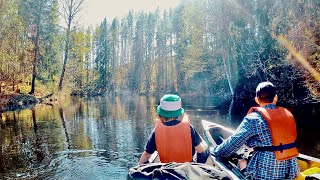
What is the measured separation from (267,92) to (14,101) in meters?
22.1

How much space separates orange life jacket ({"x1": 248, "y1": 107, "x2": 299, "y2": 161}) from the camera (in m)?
3.31

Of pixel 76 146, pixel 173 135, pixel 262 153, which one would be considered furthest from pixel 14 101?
pixel 262 153

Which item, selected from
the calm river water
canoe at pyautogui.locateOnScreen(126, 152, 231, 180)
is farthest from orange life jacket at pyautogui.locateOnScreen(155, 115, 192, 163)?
the calm river water

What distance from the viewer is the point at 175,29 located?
4947cm

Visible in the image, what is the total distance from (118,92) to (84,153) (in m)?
45.7

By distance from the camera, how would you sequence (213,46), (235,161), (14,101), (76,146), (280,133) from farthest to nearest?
(213,46) → (14,101) → (76,146) → (235,161) → (280,133)

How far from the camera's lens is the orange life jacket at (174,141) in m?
3.87

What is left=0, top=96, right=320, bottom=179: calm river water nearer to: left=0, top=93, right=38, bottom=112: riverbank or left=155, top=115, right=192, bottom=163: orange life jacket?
left=155, top=115, right=192, bottom=163: orange life jacket

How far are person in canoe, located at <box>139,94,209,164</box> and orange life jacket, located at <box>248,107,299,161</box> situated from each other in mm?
990

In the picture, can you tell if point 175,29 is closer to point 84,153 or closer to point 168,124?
point 84,153

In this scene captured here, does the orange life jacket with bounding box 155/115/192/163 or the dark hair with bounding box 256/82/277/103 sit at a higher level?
the dark hair with bounding box 256/82/277/103

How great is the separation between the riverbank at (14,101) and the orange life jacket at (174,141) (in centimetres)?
1831

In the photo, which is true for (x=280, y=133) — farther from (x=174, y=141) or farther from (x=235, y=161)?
(x=235, y=161)

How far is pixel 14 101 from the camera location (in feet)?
72.5
